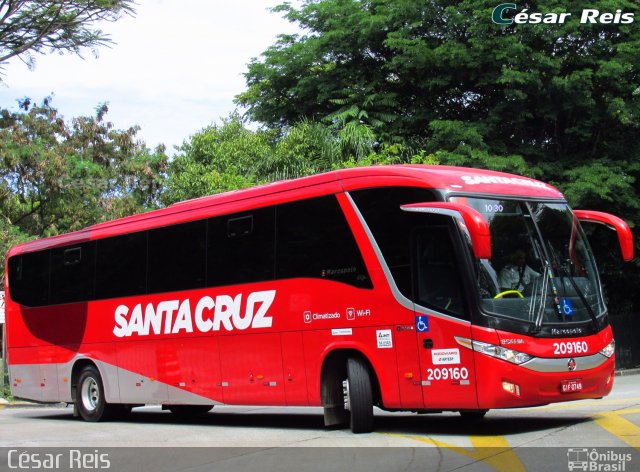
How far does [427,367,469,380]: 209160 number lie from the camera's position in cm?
1017

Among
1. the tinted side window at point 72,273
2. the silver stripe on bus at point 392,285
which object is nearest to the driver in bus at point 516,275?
the silver stripe on bus at point 392,285

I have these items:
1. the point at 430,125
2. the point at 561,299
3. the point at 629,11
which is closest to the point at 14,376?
the point at 561,299

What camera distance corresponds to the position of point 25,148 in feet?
107

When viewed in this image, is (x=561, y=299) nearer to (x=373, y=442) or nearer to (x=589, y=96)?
(x=373, y=442)

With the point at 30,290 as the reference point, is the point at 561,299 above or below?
below

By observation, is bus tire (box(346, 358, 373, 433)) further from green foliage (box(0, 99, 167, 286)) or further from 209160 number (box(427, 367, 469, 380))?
green foliage (box(0, 99, 167, 286))

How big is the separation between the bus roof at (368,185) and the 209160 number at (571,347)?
6.67 feet

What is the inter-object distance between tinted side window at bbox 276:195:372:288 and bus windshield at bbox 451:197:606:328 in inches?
68.0

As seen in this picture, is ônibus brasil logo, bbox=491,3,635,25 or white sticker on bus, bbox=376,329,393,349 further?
ônibus brasil logo, bbox=491,3,635,25

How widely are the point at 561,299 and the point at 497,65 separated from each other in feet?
56.8

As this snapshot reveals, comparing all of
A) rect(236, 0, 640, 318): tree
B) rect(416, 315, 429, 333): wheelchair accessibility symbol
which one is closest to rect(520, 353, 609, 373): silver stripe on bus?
rect(416, 315, 429, 333): wheelchair accessibility symbol

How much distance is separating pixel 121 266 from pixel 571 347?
8.64 meters

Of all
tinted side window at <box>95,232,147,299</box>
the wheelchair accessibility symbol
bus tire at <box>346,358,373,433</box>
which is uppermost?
tinted side window at <box>95,232,147,299</box>

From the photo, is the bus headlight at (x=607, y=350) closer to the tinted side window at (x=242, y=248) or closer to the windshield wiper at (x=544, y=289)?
the windshield wiper at (x=544, y=289)
